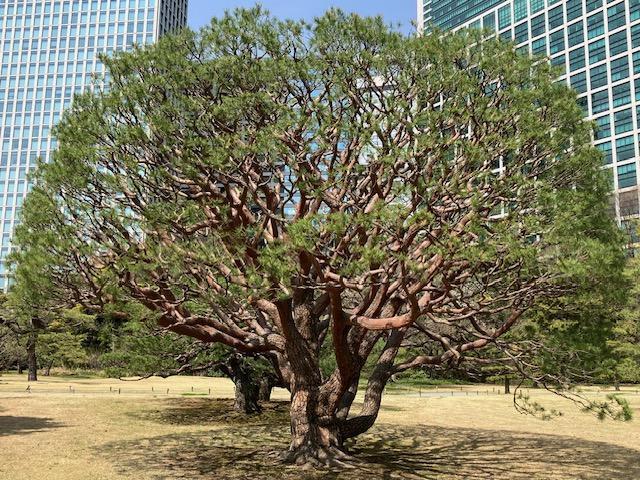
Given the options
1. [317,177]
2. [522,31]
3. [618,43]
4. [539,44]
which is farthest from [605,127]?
[317,177]

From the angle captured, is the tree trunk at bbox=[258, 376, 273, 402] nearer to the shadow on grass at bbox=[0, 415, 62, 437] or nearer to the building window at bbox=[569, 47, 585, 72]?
the shadow on grass at bbox=[0, 415, 62, 437]

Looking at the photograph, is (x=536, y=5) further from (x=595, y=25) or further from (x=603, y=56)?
(x=603, y=56)

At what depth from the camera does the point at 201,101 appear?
34.7 feet

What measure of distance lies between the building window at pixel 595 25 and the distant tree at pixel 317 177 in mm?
85048

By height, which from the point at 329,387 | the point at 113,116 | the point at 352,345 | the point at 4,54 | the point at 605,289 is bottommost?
the point at 329,387

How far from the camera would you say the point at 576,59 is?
86.8 metres

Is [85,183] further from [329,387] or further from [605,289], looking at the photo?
[605,289]

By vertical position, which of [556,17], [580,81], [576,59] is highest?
[556,17]

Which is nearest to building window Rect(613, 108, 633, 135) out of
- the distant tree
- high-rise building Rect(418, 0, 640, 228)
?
high-rise building Rect(418, 0, 640, 228)

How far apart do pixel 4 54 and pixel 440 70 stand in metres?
118

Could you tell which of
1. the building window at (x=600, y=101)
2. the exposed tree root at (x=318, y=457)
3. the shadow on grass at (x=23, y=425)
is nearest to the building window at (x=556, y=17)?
the building window at (x=600, y=101)

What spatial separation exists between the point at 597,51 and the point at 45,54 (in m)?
94.1

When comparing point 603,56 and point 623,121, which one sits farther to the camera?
point 603,56

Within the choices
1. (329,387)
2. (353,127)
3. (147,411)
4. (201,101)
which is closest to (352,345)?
(329,387)
